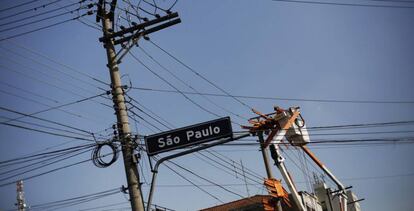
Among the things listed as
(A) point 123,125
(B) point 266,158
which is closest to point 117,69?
(A) point 123,125

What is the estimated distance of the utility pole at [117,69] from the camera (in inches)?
557

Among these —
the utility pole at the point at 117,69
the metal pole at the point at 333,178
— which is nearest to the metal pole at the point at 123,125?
the utility pole at the point at 117,69

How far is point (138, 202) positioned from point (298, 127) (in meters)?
14.9

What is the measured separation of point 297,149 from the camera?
27812 mm

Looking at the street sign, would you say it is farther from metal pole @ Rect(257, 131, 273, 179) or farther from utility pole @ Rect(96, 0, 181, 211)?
metal pole @ Rect(257, 131, 273, 179)

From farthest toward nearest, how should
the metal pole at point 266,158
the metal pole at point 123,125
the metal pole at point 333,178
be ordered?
the metal pole at point 333,178 < the metal pole at point 266,158 < the metal pole at point 123,125

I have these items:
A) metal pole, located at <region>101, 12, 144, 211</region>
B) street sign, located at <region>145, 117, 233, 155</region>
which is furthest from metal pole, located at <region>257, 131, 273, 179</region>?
metal pole, located at <region>101, 12, 144, 211</region>

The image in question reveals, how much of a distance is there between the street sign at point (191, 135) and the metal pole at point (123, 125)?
79cm

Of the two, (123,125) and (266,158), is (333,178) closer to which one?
(266,158)

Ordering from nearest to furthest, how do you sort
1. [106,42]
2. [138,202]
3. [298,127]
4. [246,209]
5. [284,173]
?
[138,202]
[106,42]
[284,173]
[298,127]
[246,209]

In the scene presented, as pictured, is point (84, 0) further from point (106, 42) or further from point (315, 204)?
point (315, 204)

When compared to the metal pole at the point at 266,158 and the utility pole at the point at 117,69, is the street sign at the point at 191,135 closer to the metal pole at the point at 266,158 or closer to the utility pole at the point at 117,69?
the utility pole at the point at 117,69

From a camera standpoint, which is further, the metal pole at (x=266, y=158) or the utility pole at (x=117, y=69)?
the metal pole at (x=266, y=158)

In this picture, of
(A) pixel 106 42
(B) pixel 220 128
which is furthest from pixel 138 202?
(A) pixel 106 42
